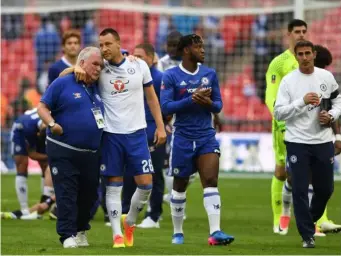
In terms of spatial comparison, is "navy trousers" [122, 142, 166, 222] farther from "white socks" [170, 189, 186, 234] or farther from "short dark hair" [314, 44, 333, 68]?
"short dark hair" [314, 44, 333, 68]

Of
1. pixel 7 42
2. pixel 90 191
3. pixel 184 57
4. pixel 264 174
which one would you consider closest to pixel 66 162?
pixel 90 191

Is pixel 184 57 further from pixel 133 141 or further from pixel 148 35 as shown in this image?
pixel 148 35

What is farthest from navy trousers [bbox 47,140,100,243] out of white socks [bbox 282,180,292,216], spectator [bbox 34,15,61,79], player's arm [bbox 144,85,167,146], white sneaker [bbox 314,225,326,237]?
spectator [bbox 34,15,61,79]

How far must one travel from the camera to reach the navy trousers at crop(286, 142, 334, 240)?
12578 millimetres

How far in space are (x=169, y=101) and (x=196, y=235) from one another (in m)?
2.30

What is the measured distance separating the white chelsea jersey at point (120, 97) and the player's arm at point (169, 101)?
1.13 feet

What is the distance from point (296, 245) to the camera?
42.3 feet

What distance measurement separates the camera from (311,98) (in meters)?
12.3

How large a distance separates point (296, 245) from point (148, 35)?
1959 centimetres

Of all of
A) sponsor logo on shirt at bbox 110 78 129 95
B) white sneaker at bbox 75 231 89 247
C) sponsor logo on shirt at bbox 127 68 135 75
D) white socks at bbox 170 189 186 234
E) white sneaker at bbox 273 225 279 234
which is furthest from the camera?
white sneaker at bbox 273 225 279 234

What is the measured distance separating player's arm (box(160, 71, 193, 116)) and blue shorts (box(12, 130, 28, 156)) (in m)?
4.89

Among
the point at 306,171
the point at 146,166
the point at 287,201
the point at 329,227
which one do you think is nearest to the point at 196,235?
the point at 287,201

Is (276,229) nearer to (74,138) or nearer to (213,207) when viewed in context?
(213,207)

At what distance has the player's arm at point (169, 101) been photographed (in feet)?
41.1
